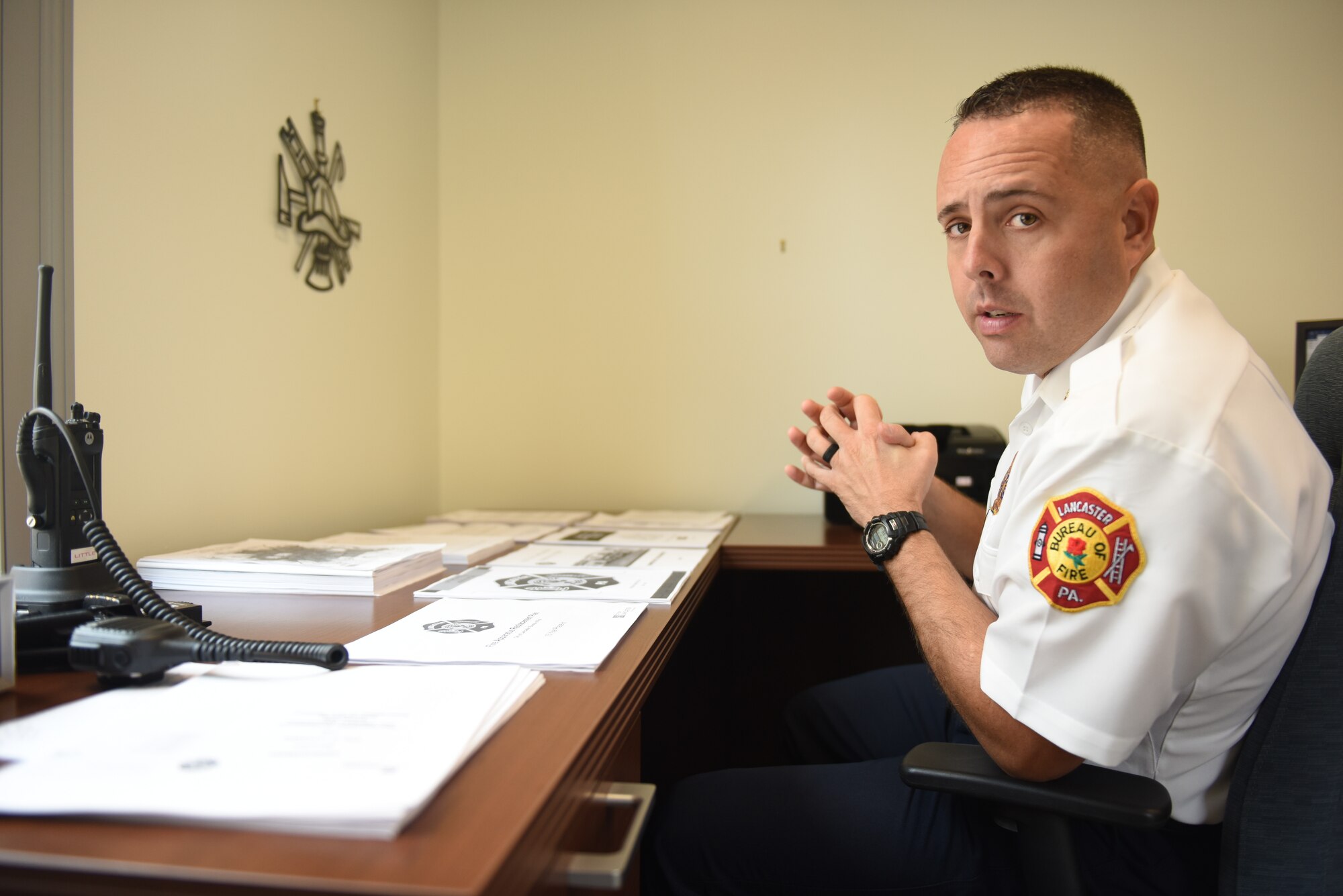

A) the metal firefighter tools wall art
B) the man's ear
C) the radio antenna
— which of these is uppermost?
the metal firefighter tools wall art

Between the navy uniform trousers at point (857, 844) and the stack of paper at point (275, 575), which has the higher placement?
the stack of paper at point (275, 575)

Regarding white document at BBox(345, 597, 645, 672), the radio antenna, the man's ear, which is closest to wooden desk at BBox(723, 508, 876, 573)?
white document at BBox(345, 597, 645, 672)

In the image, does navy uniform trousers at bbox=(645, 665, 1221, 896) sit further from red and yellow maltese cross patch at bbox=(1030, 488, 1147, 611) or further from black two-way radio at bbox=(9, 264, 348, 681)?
black two-way radio at bbox=(9, 264, 348, 681)

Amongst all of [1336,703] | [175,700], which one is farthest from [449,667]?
[1336,703]

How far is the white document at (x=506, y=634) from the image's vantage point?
0.73 metres

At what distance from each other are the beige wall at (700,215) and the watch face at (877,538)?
1.15 meters

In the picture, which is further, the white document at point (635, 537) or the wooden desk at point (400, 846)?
the white document at point (635, 537)

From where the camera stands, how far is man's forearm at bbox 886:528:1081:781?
75cm

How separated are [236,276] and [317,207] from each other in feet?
1.02

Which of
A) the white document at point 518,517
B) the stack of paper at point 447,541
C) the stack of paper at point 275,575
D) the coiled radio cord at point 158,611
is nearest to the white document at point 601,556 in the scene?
the stack of paper at point 447,541

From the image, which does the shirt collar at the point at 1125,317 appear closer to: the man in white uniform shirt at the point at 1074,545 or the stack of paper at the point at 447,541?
the man in white uniform shirt at the point at 1074,545

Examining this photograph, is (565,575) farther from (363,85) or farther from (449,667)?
(363,85)

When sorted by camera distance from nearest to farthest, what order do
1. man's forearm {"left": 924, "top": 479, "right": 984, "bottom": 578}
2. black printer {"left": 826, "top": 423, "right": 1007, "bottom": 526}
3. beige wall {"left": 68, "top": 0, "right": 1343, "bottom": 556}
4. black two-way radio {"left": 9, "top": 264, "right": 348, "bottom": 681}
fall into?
black two-way radio {"left": 9, "top": 264, "right": 348, "bottom": 681}, man's forearm {"left": 924, "top": 479, "right": 984, "bottom": 578}, black printer {"left": 826, "top": 423, "right": 1007, "bottom": 526}, beige wall {"left": 68, "top": 0, "right": 1343, "bottom": 556}

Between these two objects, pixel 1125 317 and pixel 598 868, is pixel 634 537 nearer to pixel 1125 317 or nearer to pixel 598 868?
pixel 1125 317
